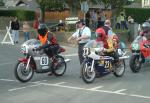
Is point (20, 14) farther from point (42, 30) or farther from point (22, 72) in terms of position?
point (22, 72)

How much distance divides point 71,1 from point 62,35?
14.1 ft

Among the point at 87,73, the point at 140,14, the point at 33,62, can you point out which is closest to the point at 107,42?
the point at 87,73

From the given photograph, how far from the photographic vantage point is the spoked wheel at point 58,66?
1412 cm

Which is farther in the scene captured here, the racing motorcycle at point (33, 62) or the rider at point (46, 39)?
the rider at point (46, 39)

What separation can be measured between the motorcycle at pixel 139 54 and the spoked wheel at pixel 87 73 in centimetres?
264

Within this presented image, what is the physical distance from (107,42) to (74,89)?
226 centimetres

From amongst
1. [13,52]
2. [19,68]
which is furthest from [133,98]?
[13,52]

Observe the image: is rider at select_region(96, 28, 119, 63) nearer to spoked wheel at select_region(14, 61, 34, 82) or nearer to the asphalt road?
the asphalt road

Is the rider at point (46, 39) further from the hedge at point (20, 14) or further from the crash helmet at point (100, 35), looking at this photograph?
the hedge at point (20, 14)

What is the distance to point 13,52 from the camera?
2325 cm

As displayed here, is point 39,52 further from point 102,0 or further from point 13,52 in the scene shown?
point 102,0

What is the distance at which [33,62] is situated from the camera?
13352 mm

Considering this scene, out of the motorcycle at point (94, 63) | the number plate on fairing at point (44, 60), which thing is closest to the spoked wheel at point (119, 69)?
the motorcycle at point (94, 63)

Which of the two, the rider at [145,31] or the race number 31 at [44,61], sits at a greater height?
the rider at [145,31]
